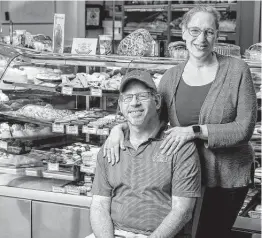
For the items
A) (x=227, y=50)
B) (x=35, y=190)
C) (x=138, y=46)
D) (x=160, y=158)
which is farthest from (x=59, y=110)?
(x=160, y=158)

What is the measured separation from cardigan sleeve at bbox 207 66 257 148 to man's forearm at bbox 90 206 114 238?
573mm

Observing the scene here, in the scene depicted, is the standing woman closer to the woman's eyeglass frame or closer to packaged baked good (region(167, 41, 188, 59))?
the woman's eyeglass frame

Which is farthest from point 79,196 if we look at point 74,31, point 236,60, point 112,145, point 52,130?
point 74,31

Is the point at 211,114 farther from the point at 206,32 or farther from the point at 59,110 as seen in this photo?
the point at 59,110

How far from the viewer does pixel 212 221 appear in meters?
2.40

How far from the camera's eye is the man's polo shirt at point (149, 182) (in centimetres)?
206

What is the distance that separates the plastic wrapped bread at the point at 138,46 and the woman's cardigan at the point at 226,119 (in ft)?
3.28

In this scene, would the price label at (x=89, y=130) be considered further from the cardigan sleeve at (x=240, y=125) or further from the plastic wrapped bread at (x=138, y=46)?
the cardigan sleeve at (x=240, y=125)

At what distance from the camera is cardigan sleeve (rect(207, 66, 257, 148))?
2.16 meters

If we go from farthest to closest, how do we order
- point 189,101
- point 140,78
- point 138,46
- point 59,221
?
point 138,46 → point 59,221 → point 189,101 → point 140,78

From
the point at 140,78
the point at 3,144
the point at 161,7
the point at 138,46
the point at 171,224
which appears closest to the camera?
the point at 171,224

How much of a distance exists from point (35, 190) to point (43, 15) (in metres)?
4.51

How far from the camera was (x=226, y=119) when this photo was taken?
221cm

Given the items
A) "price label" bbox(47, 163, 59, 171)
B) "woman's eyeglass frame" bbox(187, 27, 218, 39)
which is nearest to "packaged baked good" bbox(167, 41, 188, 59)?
"woman's eyeglass frame" bbox(187, 27, 218, 39)
